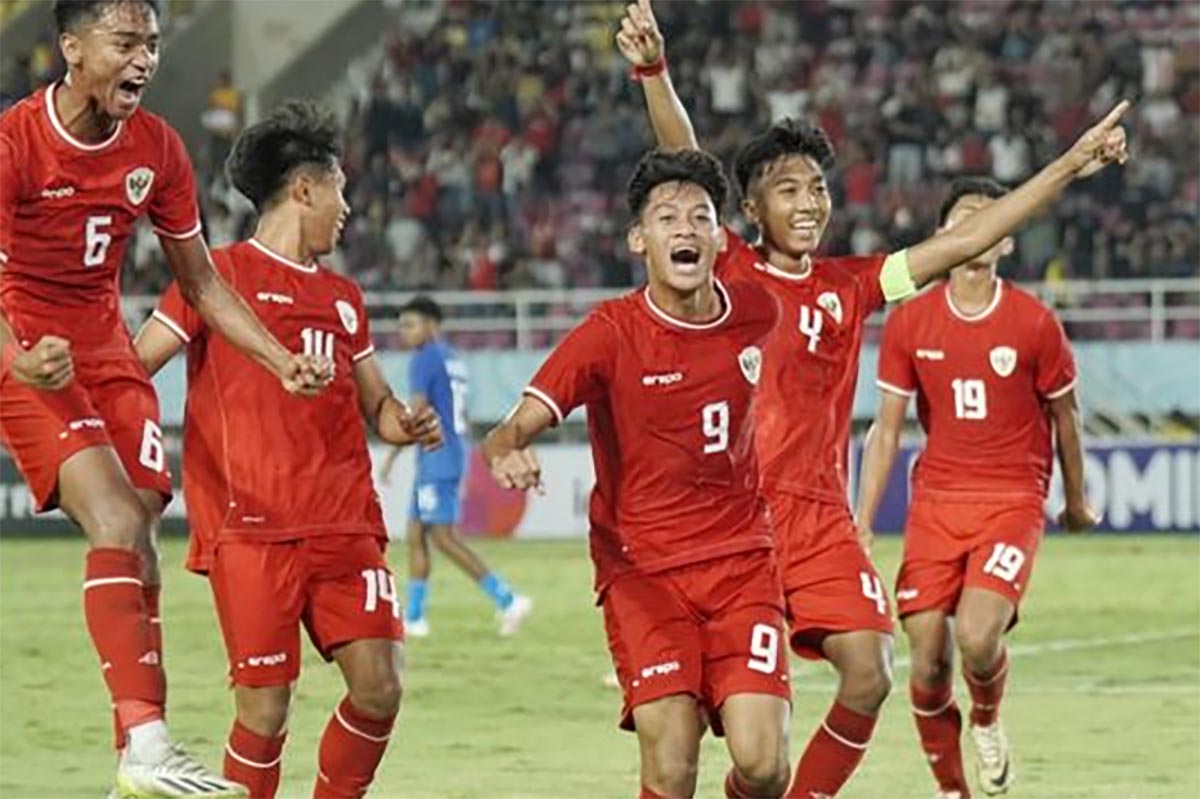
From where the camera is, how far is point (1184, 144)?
108ft

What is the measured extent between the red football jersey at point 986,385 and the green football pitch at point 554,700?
1352 mm

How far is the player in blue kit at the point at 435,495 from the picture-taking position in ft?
66.1

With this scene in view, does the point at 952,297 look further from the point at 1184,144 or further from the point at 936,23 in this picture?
the point at 936,23

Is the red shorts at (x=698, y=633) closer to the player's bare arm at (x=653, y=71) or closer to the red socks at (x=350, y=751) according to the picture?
the red socks at (x=350, y=751)

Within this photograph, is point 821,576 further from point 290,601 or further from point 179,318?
point 179,318

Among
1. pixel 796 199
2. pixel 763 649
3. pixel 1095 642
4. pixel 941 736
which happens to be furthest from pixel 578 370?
pixel 1095 642

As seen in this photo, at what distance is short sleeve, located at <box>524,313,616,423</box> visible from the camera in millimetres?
9344

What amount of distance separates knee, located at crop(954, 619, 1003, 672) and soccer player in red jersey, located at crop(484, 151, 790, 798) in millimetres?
2796

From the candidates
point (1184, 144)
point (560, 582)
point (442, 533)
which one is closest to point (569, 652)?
point (442, 533)

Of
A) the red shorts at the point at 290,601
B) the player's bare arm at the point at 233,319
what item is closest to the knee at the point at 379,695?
the red shorts at the point at 290,601

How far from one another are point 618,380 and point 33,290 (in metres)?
1.97

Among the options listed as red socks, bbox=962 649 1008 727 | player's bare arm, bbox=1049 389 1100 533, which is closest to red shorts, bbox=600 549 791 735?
red socks, bbox=962 649 1008 727

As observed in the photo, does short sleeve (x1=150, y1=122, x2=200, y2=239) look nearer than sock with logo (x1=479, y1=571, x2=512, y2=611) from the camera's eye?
Yes

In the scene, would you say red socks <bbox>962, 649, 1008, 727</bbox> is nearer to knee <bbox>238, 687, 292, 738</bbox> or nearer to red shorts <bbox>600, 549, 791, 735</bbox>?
red shorts <bbox>600, 549, 791, 735</bbox>
